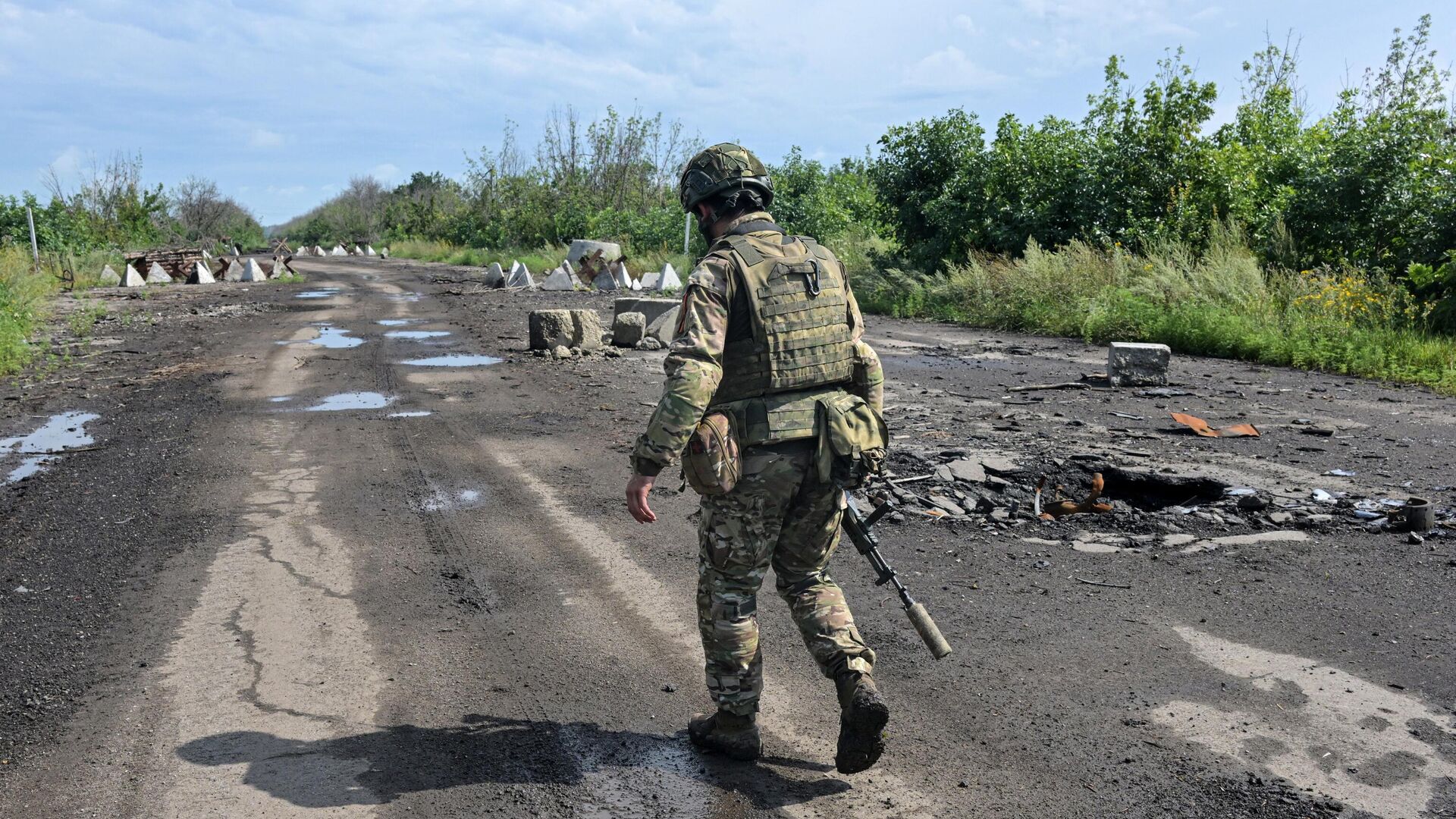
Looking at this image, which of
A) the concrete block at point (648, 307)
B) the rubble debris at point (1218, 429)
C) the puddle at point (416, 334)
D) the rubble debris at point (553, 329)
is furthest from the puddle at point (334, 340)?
the rubble debris at point (1218, 429)

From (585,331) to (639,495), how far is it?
995cm

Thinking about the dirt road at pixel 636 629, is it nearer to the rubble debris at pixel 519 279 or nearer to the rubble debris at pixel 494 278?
the rubble debris at pixel 519 279

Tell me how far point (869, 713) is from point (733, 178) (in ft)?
5.57

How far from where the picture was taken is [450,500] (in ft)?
20.1

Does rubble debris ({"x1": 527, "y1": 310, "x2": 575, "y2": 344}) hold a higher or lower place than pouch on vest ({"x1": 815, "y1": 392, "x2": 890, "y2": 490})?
lower

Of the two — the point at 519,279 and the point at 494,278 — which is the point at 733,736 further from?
the point at 494,278

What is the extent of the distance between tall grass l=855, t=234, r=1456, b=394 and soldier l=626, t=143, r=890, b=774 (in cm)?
957

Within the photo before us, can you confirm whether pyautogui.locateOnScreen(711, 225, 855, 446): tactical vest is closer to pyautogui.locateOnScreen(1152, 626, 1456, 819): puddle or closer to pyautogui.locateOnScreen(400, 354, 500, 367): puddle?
pyautogui.locateOnScreen(1152, 626, 1456, 819): puddle

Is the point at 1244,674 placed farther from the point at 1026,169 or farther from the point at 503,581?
the point at 1026,169

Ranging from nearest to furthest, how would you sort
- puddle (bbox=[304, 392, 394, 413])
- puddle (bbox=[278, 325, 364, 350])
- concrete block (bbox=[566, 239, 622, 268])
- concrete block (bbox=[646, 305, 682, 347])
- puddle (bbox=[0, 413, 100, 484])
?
puddle (bbox=[0, 413, 100, 484]), puddle (bbox=[304, 392, 394, 413]), puddle (bbox=[278, 325, 364, 350]), concrete block (bbox=[646, 305, 682, 347]), concrete block (bbox=[566, 239, 622, 268])

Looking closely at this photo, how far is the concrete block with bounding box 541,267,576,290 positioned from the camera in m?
24.4

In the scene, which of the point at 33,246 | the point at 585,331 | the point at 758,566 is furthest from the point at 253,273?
the point at 758,566

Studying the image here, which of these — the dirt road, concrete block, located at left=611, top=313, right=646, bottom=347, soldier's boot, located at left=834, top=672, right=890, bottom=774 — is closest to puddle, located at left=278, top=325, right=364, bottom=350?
concrete block, located at left=611, top=313, right=646, bottom=347

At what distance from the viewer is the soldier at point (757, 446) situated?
298cm
